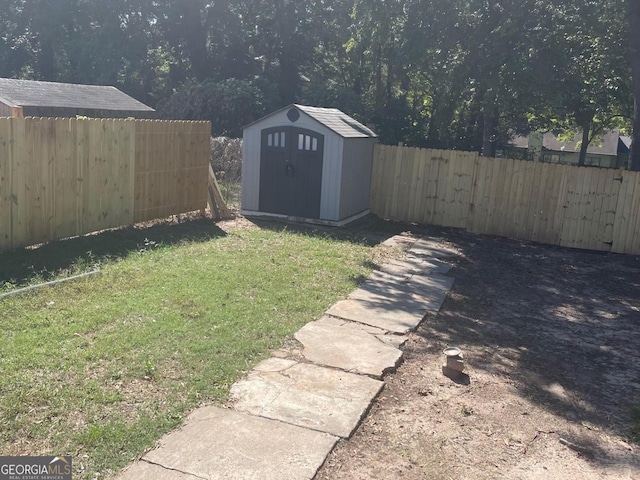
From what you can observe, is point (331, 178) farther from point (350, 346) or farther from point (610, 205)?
point (350, 346)

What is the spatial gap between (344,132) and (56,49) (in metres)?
30.4

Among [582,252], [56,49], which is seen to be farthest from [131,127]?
[56,49]

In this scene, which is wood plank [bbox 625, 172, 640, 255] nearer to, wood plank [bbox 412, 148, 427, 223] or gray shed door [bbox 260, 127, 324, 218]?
wood plank [bbox 412, 148, 427, 223]

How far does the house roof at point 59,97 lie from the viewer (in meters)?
18.7

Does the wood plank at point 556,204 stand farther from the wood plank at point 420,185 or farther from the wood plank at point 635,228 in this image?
the wood plank at point 420,185

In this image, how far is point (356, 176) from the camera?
507 inches

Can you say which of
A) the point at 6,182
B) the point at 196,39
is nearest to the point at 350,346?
the point at 6,182

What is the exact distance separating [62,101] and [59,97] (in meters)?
0.50

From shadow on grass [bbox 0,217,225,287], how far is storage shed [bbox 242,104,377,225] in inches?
73.1

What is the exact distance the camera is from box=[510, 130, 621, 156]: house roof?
41.9 metres

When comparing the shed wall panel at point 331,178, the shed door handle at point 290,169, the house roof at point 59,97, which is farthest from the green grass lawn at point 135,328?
the house roof at point 59,97

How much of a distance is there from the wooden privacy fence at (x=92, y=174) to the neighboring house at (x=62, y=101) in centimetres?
842

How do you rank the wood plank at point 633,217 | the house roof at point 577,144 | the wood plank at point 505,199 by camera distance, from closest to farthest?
1. the wood plank at point 633,217
2. the wood plank at point 505,199
3. the house roof at point 577,144

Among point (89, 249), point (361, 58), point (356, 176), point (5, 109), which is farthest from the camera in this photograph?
point (361, 58)
